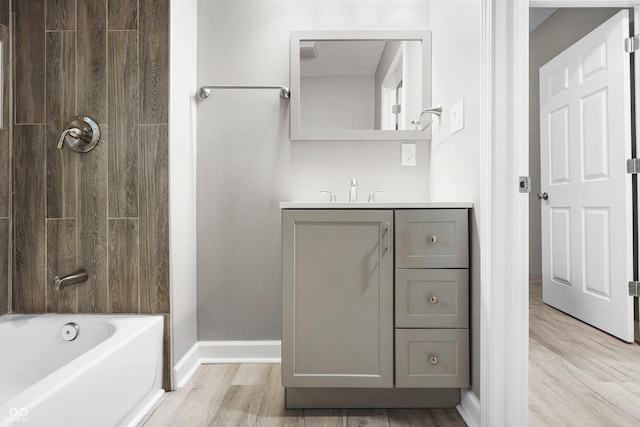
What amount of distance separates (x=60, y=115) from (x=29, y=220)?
0.50 meters

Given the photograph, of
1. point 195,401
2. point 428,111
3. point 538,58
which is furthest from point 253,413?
point 538,58

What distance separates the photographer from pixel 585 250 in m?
2.68

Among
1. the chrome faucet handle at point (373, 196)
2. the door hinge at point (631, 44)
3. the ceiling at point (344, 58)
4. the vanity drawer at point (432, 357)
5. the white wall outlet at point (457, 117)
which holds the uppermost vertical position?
the door hinge at point (631, 44)

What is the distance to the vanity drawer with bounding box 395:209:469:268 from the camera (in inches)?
63.2

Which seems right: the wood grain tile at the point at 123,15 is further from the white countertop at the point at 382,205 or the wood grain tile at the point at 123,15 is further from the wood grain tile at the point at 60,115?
the white countertop at the point at 382,205

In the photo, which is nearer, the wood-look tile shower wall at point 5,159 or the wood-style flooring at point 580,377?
the wood-style flooring at point 580,377

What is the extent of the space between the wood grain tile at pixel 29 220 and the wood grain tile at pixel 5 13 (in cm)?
46

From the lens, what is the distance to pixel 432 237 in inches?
63.2

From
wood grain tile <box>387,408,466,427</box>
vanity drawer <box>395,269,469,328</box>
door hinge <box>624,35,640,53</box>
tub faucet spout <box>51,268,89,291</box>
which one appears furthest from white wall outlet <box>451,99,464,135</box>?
tub faucet spout <box>51,268,89,291</box>

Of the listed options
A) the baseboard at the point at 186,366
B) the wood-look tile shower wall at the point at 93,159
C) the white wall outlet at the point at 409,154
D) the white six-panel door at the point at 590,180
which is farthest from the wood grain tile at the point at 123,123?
the white six-panel door at the point at 590,180

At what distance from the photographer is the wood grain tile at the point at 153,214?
181 cm

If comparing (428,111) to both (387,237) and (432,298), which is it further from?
(432,298)

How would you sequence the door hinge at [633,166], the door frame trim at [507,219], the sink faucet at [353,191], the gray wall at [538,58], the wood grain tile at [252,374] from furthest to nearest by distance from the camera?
the gray wall at [538,58] → the door hinge at [633,166] → the sink faucet at [353,191] → the wood grain tile at [252,374] → the door frame trim at [507,219]

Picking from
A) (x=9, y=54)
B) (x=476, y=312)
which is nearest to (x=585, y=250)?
(x=476, y=312)
